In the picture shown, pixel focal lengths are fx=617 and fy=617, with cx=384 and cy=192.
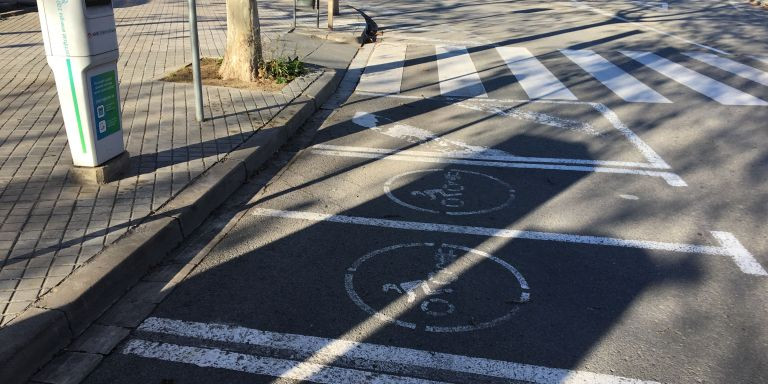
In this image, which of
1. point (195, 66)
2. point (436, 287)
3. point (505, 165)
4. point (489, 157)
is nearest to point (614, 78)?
point (489, 157)

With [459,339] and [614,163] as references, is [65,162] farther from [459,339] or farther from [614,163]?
[614,163]

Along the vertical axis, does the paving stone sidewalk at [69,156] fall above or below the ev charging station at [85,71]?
below

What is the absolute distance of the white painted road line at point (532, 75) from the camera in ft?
32.1

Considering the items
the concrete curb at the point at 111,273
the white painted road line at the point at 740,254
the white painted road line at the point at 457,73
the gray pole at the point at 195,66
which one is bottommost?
the white painted road line at the point at 740,254

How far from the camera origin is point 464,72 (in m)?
11.2

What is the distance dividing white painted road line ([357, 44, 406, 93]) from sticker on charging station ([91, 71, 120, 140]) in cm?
504

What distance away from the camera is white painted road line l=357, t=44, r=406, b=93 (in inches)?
396

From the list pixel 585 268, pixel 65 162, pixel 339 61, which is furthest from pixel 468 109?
pixel 65 162

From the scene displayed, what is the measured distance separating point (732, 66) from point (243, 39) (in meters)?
9.50

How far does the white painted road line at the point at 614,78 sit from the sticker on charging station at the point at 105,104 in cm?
738

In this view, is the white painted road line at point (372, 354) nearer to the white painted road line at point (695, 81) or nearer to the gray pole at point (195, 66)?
the gray pole at point (195, 66)

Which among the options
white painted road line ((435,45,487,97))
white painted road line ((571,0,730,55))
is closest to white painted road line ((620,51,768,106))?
white painted road line ((571,0,730,55))

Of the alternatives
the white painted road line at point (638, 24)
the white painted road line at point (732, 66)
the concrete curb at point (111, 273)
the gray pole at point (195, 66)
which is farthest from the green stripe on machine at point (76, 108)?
the white painted road line at point (638, 24)

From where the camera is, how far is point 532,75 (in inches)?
437
